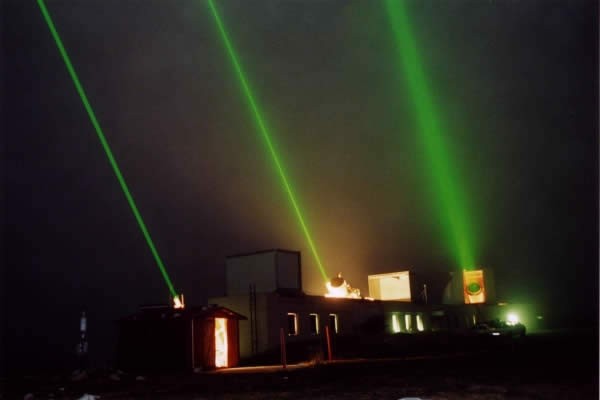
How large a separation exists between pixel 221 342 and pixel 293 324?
5.71 metres

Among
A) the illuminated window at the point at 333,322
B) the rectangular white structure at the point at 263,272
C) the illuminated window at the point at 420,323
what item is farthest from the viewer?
the illuminated window at the point at 420,323

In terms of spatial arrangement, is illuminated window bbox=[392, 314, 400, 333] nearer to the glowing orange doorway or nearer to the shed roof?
the glowing orange doorway

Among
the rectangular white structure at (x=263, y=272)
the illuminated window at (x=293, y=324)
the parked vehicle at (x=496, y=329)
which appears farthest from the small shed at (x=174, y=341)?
the parked vehicle at (x=496, y=329)

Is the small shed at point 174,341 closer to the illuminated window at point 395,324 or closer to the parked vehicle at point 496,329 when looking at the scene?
the parked vehicle at point 496,329

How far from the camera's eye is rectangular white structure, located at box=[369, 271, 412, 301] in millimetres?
44875

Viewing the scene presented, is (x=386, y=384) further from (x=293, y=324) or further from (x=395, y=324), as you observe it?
(x=395, y=324)

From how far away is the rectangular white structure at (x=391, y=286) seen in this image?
147 feet

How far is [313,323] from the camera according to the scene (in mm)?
29891

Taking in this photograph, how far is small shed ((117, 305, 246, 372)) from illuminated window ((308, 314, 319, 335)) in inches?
267

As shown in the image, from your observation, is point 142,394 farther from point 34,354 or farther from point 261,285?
point 34,354

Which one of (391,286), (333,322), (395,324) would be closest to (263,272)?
(333,322)

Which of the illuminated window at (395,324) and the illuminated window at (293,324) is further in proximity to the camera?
Result: the illuminated window at (395,324)

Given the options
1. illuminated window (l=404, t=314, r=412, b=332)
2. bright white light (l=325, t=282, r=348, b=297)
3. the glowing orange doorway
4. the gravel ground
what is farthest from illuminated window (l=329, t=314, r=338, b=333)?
the gravel ground

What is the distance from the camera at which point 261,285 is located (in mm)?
32500
